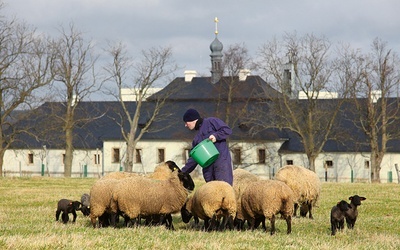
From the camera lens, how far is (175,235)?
1376cm

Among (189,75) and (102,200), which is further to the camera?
(189,75)

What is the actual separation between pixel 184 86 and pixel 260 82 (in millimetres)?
6598

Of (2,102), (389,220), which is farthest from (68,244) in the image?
(2,102)

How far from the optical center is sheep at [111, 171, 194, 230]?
50.9 feet

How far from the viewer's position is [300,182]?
64.0ft

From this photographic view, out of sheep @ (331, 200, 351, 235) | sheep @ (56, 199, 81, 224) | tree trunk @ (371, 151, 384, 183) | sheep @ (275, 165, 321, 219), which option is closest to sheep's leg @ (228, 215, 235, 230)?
sheep @ (331, 200, 351, 235)

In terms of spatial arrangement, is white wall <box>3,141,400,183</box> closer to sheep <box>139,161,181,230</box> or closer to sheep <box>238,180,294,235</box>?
sheep <box>139,161,181,230</box>

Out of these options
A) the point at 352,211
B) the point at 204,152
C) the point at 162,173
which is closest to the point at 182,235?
the point at 204,152

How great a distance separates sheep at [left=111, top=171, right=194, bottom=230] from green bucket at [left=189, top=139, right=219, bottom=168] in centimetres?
53

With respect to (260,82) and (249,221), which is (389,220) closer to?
(249,221)

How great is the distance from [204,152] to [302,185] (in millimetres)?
4626

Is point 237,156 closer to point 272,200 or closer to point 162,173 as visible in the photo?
point 162,173

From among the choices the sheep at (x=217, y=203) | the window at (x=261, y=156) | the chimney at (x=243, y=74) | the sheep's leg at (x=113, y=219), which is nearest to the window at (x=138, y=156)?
the window at (x=261, y=156)

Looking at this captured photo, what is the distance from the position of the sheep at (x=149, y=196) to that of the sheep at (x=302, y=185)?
4.13 m
